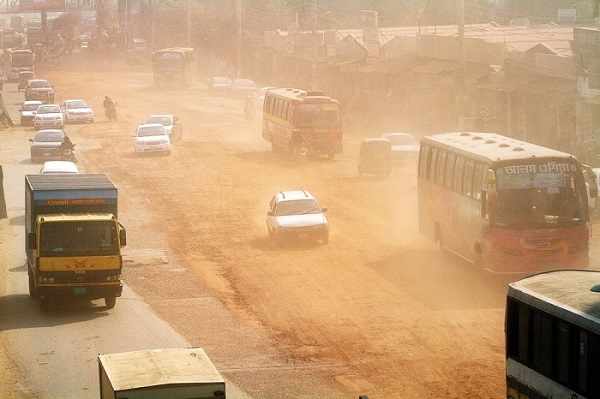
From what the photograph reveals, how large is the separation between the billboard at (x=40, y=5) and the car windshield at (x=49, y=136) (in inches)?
3815

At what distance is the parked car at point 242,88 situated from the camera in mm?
94375

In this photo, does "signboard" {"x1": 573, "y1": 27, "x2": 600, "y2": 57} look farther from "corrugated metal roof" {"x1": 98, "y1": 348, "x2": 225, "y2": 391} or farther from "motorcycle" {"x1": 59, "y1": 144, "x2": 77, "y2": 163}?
"corrugated metal roof" {"x1": 98, "y1": 348, "x2": 225, "y2": 391}

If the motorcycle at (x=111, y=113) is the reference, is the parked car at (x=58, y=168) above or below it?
above

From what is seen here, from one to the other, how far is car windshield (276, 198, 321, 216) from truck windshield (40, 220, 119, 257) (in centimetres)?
966

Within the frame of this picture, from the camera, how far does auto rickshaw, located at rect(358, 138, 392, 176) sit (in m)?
47.5

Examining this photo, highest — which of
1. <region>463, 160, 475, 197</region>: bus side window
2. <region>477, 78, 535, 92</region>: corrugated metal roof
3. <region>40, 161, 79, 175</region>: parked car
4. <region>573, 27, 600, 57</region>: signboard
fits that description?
<region>573, 27, 600, 57</region>: signboard

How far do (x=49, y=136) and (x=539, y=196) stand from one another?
Answer: 3531cm

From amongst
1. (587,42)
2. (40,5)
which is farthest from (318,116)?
(40,5)

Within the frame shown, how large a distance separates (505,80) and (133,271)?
28.7 m

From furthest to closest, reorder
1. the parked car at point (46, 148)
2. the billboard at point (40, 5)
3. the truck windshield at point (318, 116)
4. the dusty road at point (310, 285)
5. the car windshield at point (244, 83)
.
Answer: the billboard at point (40, 5) < the car windshield at point (244, 83) < the parked car at point (46, 148) < the truck windshield at point (318, 116) < the dusty road at point (310, 285)

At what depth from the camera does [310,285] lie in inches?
1136

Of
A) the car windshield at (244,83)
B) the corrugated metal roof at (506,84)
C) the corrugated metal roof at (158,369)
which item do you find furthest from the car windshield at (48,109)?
the corrugated metal roof at (158,369)

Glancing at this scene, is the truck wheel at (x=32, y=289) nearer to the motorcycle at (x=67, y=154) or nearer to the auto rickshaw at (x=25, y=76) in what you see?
the motorcycle at (x=67, y=154)

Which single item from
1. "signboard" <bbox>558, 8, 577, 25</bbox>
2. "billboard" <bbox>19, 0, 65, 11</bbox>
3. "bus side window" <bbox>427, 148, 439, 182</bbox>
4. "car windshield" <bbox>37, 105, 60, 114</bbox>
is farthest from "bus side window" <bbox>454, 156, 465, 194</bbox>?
"billboard" <bbox>19, 0, 65, 11</bbox>
